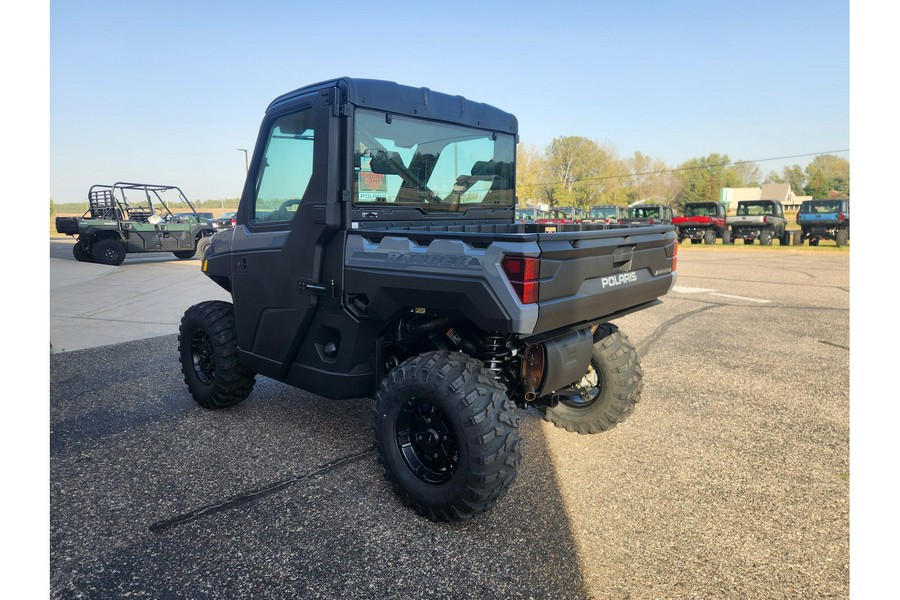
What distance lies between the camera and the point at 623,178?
7369 cm

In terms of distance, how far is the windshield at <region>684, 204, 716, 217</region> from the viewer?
89.7 ft

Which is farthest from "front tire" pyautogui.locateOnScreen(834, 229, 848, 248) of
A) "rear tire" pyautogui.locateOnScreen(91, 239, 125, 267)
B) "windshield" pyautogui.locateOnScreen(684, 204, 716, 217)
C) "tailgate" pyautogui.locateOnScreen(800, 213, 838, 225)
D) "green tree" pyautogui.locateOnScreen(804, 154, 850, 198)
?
"green tree" pyautogui.locateOnScreen(804, 154, 850, 198)

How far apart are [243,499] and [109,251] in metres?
17.2

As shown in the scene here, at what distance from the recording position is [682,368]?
6012mm

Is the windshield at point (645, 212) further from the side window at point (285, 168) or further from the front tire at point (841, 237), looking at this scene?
the side window at point (285, 168)

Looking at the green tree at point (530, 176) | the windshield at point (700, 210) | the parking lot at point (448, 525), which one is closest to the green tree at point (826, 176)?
the green tree at point (530, 176)

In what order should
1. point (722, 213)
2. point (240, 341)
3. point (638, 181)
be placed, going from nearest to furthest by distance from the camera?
1. point (240, 341)
2. point (722, 213)
3. point (638, 181)

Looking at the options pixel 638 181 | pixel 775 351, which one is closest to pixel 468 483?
pixel 775 351

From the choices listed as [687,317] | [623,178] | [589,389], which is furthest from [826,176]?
[589,389]

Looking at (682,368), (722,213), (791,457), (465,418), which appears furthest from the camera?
(722,213)

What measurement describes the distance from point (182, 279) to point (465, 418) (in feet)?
41.9

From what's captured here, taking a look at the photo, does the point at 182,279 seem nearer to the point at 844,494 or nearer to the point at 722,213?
the point at 844,494

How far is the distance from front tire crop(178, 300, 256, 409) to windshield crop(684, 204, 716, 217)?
87.5 ft

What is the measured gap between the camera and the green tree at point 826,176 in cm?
8369
